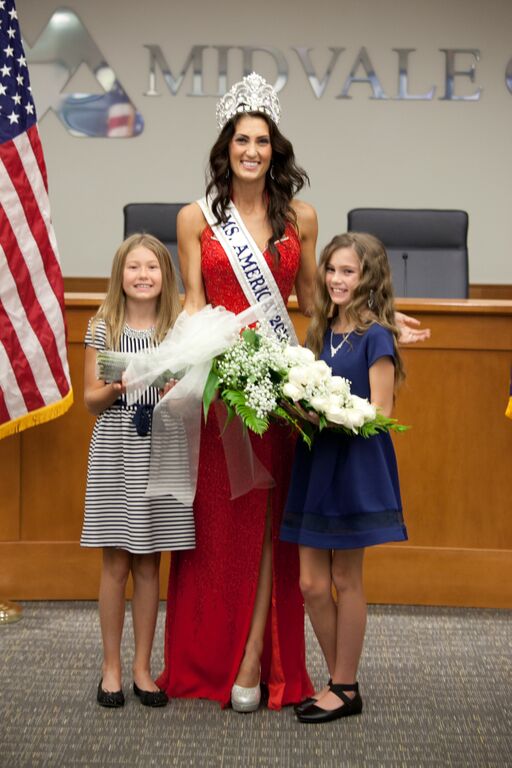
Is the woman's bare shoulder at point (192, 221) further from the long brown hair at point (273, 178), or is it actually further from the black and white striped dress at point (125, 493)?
the black and white striped dress at point (125, 493)

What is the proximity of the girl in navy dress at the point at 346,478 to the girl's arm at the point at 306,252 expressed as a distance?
183mm

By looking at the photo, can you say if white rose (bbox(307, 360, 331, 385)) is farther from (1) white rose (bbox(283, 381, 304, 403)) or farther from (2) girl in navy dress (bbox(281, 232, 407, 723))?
(2) girl in navy dress (bbox(281, 232, 407, 723))

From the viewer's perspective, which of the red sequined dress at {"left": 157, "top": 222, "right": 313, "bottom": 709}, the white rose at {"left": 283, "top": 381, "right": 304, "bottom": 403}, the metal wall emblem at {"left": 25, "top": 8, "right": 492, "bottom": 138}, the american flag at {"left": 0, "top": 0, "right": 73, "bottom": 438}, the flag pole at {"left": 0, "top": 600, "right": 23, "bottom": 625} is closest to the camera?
the white rose at {"left": 283, "top": 381, "right": 304, "bottom": 403}

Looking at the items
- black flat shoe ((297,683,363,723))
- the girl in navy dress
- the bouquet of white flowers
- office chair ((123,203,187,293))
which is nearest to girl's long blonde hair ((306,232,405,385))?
the girl in navy dress

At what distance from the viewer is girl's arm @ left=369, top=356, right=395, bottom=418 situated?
289 cm

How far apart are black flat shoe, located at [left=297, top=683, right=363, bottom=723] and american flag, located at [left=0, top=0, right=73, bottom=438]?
1.40 metres

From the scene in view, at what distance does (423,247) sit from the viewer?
18.4 ft

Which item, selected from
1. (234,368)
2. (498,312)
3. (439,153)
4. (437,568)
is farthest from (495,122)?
(234,368)

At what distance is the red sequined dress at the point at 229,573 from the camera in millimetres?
3100

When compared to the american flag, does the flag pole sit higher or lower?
lower

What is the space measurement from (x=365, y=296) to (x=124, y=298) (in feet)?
2.25

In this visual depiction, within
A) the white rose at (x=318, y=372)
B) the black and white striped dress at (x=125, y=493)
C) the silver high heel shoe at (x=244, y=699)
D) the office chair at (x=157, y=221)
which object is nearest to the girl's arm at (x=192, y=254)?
the black and white striped dress at (x=125, y=493)

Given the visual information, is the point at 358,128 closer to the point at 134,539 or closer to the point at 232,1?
the point at 232,1

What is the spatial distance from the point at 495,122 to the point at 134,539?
5.15 m
